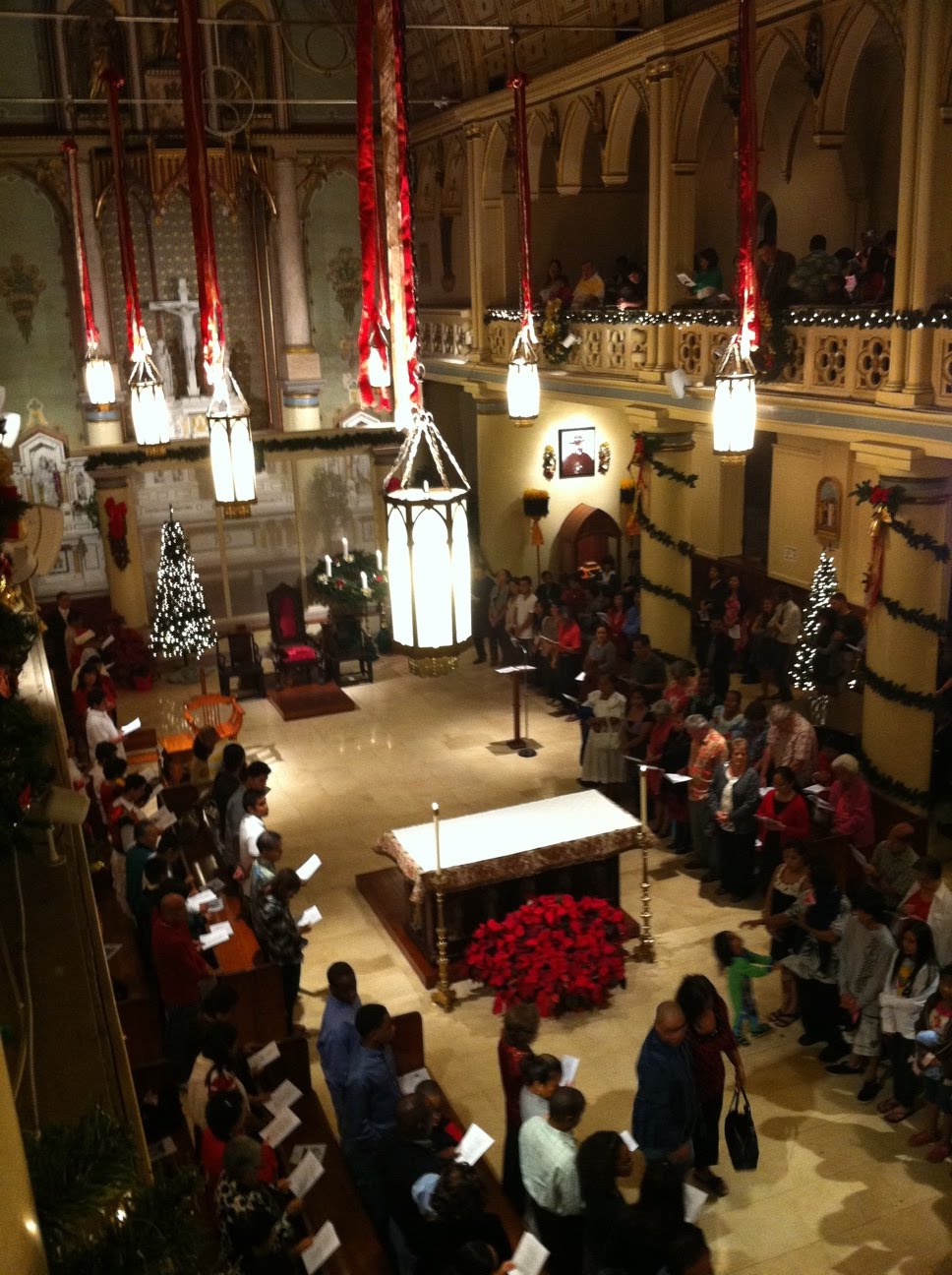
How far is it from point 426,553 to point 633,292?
468 inches

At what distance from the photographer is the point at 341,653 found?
57.6 ft

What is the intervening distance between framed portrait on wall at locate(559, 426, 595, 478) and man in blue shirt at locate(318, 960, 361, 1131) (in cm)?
1443

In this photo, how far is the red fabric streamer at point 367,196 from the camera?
5680 millimetres

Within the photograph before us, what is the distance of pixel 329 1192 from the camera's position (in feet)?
22.0

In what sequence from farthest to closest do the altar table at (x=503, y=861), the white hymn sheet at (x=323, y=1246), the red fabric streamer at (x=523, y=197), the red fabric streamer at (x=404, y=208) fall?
1. the red fabric streamer at (x=523, y=197)
2. the altar table at (x=503, y=861)
3. the white hymn sheet at (x=323, y=1246)
4. the red fabric streamer at (x=404, y=208)

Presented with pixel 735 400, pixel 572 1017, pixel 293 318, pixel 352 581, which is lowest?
pixel 572 1017

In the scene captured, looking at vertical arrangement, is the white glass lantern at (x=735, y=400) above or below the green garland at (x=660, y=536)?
above

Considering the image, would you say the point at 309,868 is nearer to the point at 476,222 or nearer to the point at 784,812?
the point at 784,812

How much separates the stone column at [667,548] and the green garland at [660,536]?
0.13 ft

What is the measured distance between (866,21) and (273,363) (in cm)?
1294

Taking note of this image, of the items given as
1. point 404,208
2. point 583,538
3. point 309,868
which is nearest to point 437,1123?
point 309,868

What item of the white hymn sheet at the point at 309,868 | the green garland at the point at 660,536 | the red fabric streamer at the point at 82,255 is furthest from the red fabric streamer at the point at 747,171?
the red fabric streamer at the point at 82,255

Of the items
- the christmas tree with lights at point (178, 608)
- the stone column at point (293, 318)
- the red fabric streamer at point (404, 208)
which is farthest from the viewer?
the stone column at point (293, 318)

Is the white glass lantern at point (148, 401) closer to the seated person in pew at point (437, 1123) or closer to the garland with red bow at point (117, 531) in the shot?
the garland with red bow at point (117, 531)
